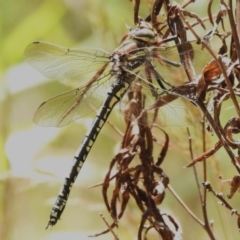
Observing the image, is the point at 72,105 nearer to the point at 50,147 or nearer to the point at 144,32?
the point at 144,32

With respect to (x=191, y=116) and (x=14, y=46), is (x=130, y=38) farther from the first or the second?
(x=14, y=46)

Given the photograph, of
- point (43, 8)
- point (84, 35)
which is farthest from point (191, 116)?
point (84, 35)

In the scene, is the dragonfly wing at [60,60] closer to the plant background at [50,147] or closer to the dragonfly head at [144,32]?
the plant background at [50,147]

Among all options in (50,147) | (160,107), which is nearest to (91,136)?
(160,107)

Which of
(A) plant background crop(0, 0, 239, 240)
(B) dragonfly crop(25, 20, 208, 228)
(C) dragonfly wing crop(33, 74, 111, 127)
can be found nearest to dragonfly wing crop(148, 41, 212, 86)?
(B) dragonfly crop(25, 20, 208, 228)

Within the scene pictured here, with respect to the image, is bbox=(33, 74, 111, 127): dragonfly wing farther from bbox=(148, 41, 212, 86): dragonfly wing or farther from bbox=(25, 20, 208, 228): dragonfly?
bbox=(148, 41, 212, 86): dragonfly wing

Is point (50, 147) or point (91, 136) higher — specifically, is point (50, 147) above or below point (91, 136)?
above
